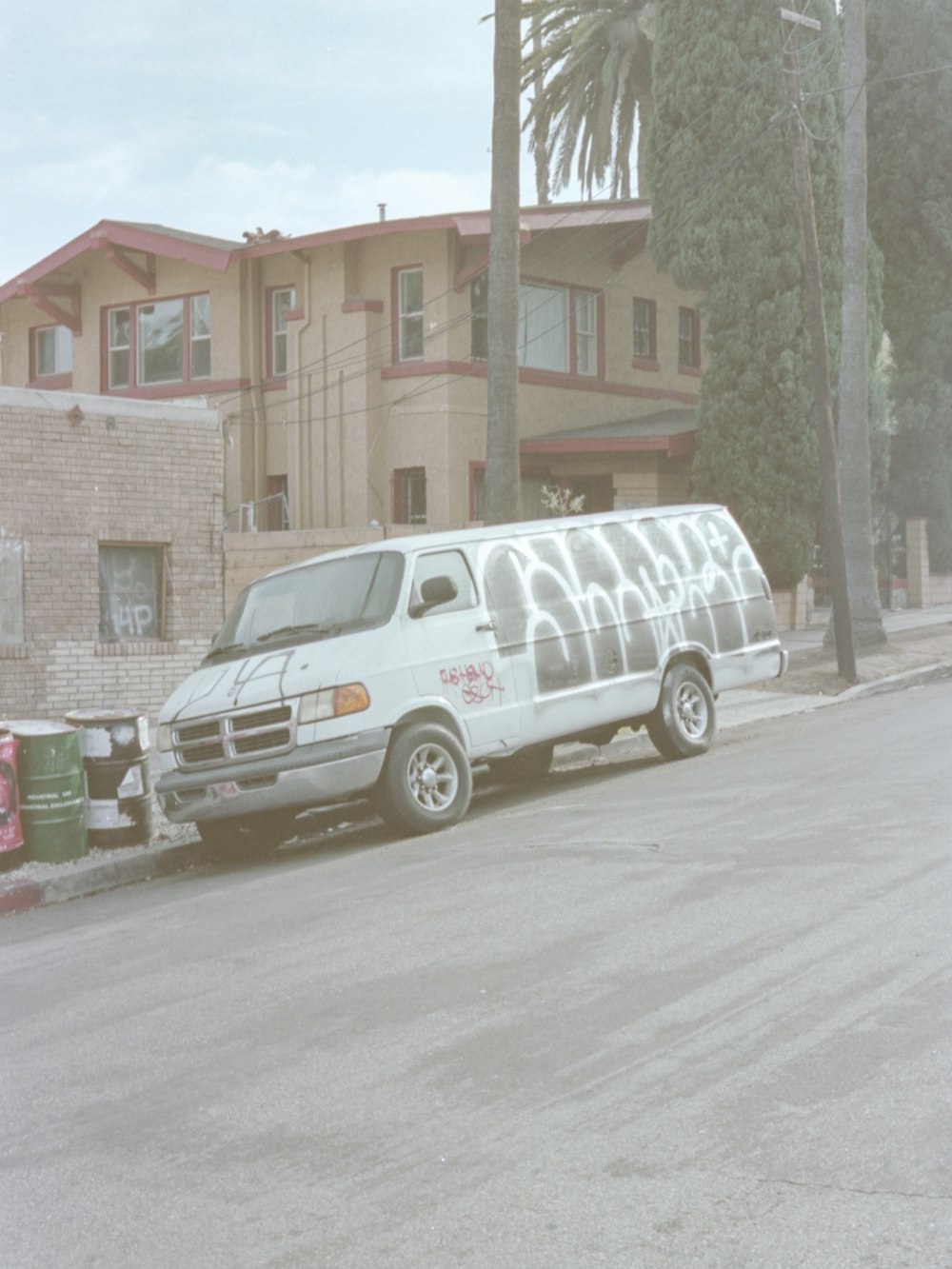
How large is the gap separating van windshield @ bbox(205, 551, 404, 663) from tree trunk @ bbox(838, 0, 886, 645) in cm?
1356

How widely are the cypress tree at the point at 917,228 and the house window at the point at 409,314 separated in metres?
10.3

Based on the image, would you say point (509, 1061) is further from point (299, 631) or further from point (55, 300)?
point (55, 300)

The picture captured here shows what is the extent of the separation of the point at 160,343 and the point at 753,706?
16203mm

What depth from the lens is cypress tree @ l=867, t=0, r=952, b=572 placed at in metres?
32.5

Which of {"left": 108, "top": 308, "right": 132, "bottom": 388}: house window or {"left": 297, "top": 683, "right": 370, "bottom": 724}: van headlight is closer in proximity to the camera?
{"left": 297, "top": 683, "right": 370, "bottom": 724}: van headlight

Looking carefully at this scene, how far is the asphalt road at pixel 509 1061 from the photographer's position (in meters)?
4.27

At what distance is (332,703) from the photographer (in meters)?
11.1

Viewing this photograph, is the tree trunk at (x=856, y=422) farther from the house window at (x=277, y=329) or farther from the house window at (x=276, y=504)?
the house window at (x=277, y=329)

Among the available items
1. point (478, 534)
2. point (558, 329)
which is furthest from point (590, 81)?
point (478, 534)

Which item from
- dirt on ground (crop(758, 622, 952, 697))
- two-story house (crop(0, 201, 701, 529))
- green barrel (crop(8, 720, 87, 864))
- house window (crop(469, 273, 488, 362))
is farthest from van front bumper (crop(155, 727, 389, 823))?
house window (crop(469, 273, 488, 362))

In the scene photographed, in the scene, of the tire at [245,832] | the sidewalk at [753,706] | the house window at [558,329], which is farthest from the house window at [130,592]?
the house window at [558,329]

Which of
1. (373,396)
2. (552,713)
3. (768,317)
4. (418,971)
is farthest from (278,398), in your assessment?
(418,971)

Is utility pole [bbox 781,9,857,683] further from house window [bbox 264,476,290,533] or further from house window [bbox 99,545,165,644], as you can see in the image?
house window [bbox 264,476,290,533]

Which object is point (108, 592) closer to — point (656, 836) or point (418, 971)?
point (656, 836)
